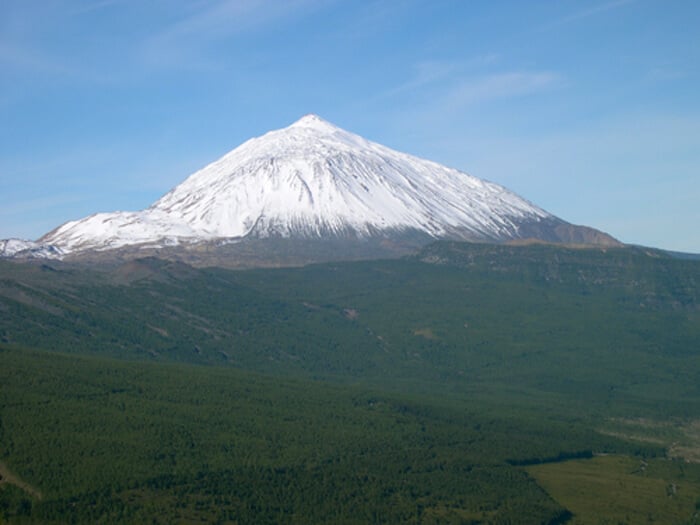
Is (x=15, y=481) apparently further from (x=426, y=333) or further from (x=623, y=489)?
(x=426, y=333)

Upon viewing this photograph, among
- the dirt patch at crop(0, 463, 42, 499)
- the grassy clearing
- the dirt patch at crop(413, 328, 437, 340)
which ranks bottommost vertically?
the grassy clearing

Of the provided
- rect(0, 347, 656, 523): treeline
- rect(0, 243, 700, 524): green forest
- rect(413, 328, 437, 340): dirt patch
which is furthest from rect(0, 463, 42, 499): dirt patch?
rect(413, 328, 437, 340): dirt patch

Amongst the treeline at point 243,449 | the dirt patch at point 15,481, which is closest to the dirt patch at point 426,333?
the treeline at point 243,449

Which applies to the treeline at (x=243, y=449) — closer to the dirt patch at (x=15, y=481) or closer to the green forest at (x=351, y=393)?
the green forest at (x=351, y=393)

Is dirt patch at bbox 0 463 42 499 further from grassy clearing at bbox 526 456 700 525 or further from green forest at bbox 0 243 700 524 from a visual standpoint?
grassy clearing at bbox 526 456 700 525

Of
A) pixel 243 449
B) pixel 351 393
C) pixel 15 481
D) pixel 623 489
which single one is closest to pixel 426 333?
pixel 351 393

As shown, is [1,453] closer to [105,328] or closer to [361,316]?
[105,328]
